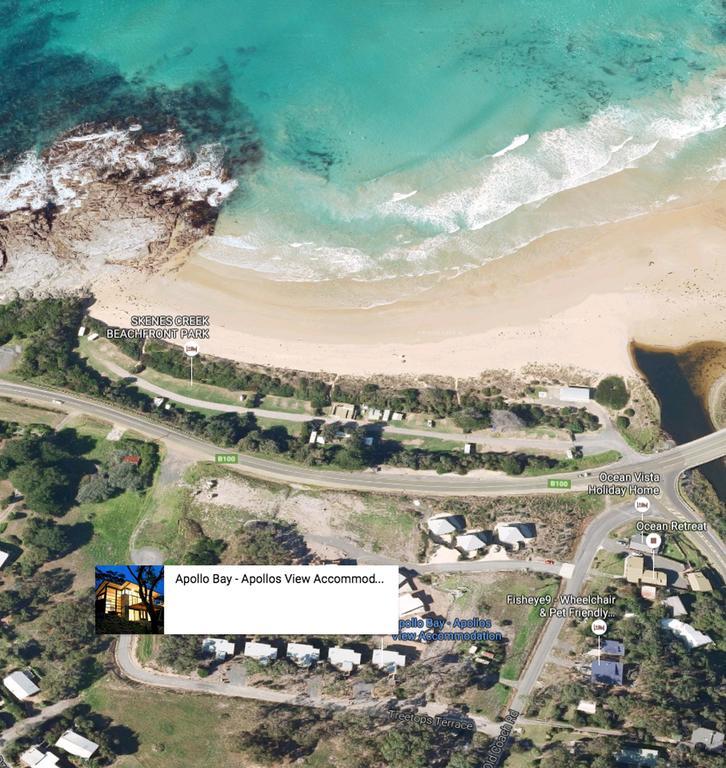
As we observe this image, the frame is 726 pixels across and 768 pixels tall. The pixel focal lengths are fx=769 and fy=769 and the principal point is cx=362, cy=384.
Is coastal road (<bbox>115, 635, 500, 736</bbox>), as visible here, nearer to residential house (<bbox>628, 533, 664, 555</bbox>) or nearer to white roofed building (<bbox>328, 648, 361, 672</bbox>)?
white roofed building (<bbox>328, 648, 361, 672</bbox>)

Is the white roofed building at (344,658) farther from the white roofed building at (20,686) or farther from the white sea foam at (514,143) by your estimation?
the white sea foam at (514,143)

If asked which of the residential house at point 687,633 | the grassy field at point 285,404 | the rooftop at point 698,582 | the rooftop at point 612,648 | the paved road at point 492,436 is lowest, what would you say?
the rooftop at point 612,648

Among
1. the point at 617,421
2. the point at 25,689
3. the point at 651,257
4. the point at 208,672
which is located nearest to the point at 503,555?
the point at 617,421

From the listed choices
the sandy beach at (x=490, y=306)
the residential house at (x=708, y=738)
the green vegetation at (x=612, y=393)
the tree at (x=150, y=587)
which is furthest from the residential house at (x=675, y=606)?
the tree at (x=150, y=587)

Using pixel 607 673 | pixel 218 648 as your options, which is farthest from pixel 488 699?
pixel 218 648

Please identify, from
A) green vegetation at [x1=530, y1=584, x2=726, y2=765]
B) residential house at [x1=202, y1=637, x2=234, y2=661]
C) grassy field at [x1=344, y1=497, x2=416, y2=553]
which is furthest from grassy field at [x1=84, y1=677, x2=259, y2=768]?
green vegetation at [x1=530, y1=584, x2=726, y2=765]

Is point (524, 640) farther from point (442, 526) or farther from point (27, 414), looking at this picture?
point (27, 414)
